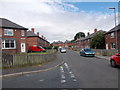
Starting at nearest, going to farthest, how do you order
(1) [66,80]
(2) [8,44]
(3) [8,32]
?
1. (1) [66,80]
2. (2) [8,44]
3. (3) [8,32]

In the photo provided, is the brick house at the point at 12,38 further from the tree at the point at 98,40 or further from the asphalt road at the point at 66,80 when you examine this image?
the tree at the point at 98,40

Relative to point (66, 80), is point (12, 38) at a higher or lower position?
higher

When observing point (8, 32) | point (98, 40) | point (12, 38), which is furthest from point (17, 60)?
point (98, 40)

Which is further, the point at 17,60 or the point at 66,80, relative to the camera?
the point at 17,60

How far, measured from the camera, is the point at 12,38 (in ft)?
80.5

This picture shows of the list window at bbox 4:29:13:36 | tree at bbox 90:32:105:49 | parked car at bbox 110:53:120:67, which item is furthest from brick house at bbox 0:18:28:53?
parked car at bbox 110:53:120:67

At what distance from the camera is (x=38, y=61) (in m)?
10.3

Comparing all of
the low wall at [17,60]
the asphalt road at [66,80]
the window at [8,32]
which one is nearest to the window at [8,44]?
the window at [8,32]

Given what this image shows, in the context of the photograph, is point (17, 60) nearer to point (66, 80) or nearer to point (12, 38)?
point (66, 80)

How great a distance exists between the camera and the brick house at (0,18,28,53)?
2347cm

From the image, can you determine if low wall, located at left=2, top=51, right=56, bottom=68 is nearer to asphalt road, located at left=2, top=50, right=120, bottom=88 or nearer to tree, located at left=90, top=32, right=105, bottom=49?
asphalt road, located at left=2, top=50, right=120, bottom=88

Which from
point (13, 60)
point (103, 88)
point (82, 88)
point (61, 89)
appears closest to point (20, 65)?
point (13, 60)

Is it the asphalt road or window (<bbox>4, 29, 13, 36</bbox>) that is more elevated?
window (<bbox>4, 29, 13, 36</bbox>)

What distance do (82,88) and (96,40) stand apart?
93.9ft
